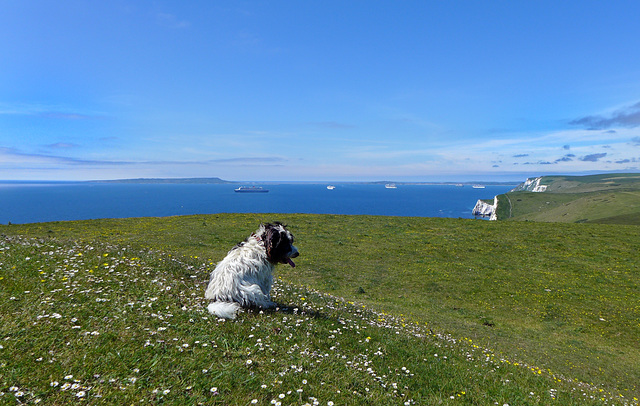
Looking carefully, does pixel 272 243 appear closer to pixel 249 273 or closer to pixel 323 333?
pixel 249 273

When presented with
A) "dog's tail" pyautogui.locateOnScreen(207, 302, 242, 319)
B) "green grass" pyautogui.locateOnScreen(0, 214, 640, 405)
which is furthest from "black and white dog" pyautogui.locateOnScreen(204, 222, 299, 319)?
"green grass" pyautogui.locateOnScreen(0, 214, 640, 405)

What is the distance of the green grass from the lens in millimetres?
5754

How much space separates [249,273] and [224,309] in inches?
46.3

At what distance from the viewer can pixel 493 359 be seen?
10.5m

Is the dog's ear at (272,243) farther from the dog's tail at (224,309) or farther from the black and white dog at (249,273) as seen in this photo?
the dog's tail at (224,309)

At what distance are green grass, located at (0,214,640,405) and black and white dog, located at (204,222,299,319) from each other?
438mm

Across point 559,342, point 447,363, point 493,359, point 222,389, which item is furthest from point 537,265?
point 222,389

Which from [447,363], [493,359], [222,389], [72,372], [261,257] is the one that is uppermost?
[261,257]

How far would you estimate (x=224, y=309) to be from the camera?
8.41 metres

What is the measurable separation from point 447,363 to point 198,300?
7.24m

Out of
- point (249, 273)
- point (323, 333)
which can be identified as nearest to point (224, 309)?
point (249, 273)

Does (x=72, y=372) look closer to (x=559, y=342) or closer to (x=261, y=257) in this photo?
(x=261, y=257)

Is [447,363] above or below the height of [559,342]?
above

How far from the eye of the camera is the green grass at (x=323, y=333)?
5.75 meters
